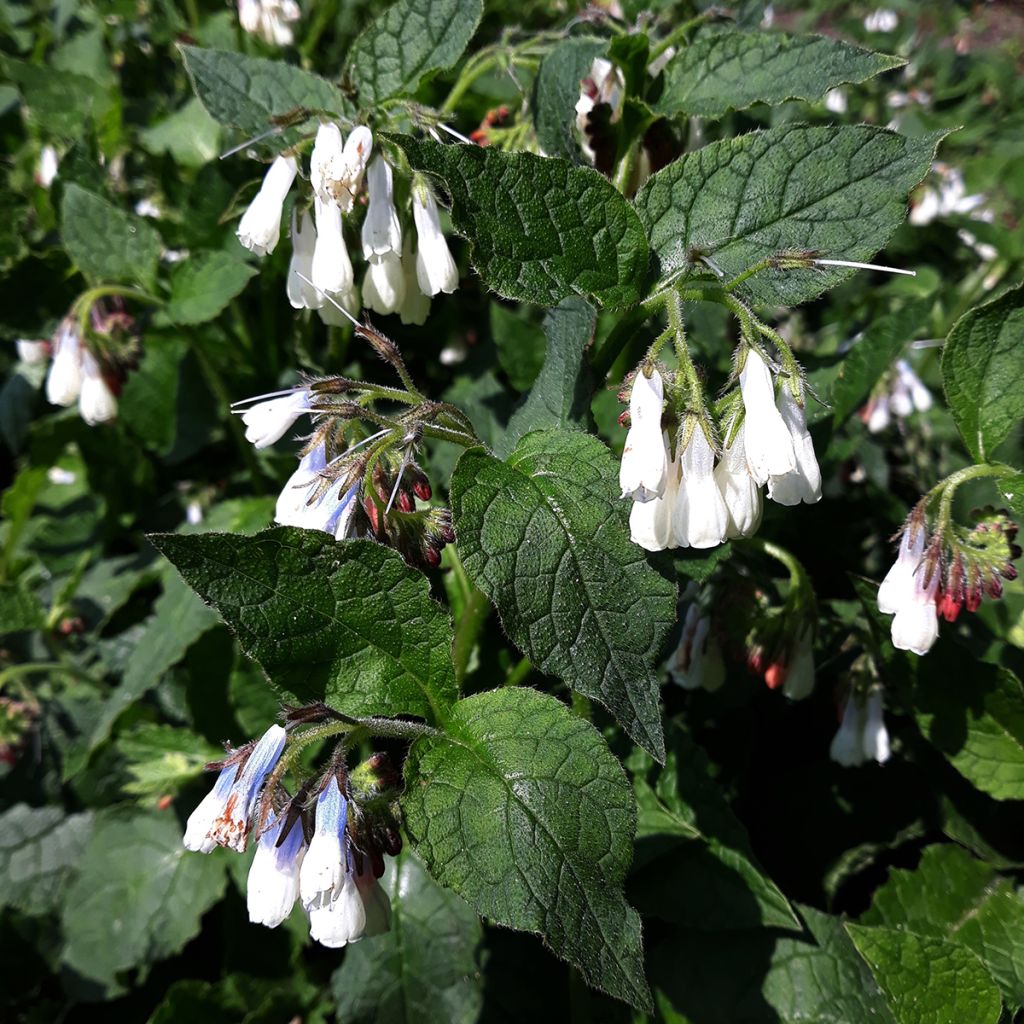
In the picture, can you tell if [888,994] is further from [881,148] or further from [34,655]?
[34,655]

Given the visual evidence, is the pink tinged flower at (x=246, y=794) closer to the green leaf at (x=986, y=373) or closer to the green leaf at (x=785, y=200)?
the green leaf at (x=785, y=200)

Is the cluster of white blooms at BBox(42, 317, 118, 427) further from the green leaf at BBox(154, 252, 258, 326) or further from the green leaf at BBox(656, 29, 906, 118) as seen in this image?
the green leaf at BBox(656, 29, 906, 118)

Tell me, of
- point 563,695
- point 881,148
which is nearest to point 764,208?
point 881,148

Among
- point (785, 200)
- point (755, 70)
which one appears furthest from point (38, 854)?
point (755, 70)

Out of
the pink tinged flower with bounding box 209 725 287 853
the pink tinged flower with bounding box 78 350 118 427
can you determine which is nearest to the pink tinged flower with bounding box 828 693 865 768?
the pink tinged flower with bounding box 209 725 287 853

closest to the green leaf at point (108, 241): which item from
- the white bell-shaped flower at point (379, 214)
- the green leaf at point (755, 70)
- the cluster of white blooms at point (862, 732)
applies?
the white bell-shaped flower at point (379, 214)
